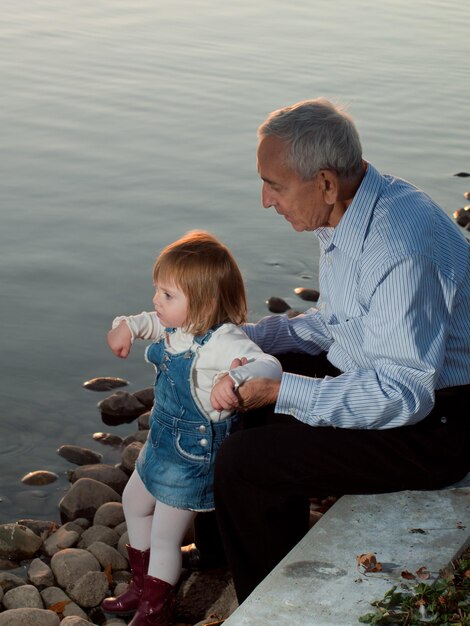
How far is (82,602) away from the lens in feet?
13.5

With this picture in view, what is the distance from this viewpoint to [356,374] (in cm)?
344

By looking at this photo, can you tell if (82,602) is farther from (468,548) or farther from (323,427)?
(468,548)

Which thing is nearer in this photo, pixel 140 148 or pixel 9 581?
pixel 9 581

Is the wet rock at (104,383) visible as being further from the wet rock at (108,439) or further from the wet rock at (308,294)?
the wet rock at (308,294)

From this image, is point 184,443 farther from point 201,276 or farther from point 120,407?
point 120,407

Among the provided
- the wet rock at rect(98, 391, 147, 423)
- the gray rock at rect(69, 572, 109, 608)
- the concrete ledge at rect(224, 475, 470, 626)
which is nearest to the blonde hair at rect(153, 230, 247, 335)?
the concrete ledge at rect(224, 475, 470, 626)

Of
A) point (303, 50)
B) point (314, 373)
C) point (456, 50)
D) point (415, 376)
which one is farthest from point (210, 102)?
point (415, 376)

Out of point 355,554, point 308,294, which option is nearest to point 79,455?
point 355,554

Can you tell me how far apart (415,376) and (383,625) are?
2.39 feet

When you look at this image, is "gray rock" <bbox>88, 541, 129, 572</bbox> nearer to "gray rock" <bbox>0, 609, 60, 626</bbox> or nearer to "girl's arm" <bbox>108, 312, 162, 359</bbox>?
"gray rock" <bbox>0, 609, 60, 626</bbox>

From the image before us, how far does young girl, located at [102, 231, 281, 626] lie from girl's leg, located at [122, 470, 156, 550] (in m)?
0.07

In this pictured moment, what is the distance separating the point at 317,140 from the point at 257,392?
789 millimetres

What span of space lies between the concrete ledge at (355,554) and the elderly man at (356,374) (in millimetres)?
72

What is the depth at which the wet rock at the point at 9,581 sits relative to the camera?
4.18 meters
